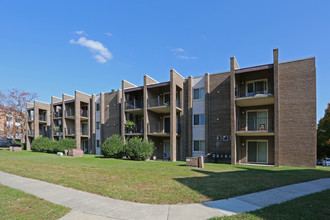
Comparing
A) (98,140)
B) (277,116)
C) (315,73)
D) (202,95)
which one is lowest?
(98,140)

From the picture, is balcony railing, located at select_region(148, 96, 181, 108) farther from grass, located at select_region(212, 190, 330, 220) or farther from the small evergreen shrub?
grass, located at select_region(212, 190, 330, 220)

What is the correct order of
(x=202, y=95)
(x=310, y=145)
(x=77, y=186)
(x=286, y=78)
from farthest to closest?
1. (x=202, y=95)
2. (x=286, y=78)
3. (x=310, y=145)
4. (x=77, y=186)

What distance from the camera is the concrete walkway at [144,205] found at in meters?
4.77

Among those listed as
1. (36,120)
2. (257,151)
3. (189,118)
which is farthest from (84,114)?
(257,151)

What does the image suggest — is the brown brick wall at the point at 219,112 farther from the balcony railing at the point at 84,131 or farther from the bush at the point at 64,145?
the balcony railing at the point at 84,131

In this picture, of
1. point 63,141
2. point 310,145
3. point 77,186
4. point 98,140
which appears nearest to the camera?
point 77,186

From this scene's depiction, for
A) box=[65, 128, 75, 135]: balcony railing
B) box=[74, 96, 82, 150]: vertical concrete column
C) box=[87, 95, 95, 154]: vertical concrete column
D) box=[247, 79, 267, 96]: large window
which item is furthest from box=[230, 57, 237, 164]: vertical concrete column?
box=[65, 128, 75, 135]: balcony railing

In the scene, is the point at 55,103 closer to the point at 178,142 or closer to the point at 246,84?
the point at 178,142

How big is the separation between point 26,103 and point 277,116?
41.9 meters

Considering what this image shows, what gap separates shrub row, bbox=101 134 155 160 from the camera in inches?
747

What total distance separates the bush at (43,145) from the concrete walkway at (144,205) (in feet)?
76.0

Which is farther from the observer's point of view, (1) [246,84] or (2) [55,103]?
(2) [55,103]

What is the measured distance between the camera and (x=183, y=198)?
601cm

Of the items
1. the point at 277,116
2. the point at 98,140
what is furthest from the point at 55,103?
the point at 277,116
